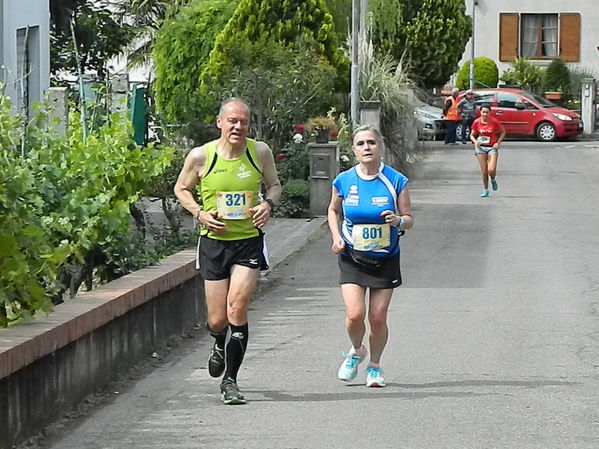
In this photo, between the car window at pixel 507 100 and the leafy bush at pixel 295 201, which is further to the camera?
the car window at pixel 507 100

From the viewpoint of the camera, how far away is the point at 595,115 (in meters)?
49.8

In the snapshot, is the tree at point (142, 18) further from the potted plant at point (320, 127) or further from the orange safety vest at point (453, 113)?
the potted plant at point (320, 127)

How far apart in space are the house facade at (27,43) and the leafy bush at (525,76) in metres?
36.0

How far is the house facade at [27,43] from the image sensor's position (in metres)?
17.6

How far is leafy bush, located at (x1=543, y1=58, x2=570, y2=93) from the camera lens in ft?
178

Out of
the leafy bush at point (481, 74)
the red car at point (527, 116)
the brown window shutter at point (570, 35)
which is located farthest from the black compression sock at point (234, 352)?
the brown window shutter at point (570, 35)

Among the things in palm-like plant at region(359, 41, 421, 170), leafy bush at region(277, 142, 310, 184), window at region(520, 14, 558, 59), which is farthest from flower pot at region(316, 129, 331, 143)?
window at region(520, 14, 558, 59)

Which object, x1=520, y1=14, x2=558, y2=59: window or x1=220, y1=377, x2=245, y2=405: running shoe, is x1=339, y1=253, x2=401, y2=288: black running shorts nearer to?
x1=220, y1=377, x2=245, y2=405: running shoe

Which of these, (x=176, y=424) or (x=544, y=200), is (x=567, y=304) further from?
(x=544, y=200)

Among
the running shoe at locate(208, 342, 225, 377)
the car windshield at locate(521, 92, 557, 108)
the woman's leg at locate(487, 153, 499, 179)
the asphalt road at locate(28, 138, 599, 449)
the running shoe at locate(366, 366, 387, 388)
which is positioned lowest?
the asphalt road at locate(28, 138, 599, 449)

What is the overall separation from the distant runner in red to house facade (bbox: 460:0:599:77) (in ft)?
110

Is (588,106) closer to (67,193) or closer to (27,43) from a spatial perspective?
(27,43)

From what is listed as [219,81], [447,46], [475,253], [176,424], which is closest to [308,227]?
[475,253]

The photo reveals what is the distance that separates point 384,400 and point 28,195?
2.54m
